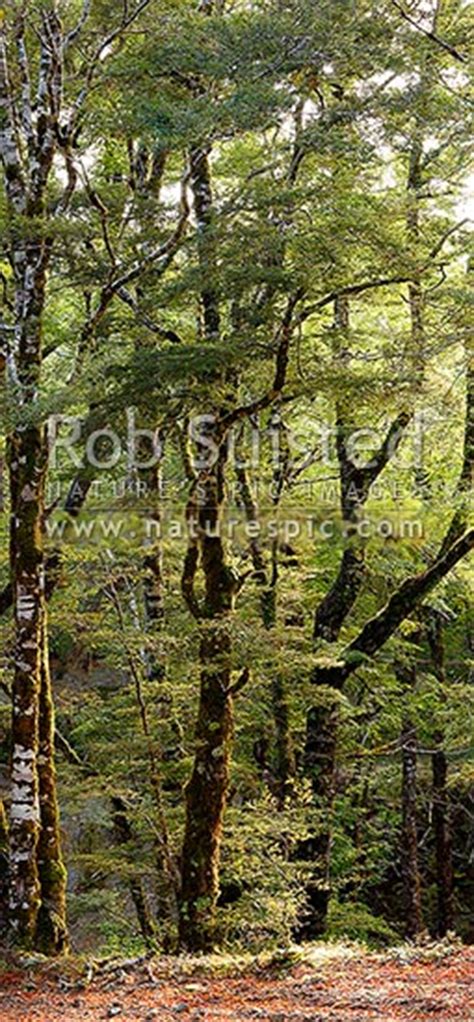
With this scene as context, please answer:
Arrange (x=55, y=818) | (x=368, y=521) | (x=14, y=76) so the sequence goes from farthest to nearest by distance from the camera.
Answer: (x=14, y=76) < (x=55, y=818) < (x=368, y=521)

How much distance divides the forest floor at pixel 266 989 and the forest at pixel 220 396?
1.90 ft

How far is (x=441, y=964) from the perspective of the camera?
19.5 feet

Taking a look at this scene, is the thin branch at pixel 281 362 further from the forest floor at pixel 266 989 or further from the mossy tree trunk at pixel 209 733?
the forest floor at pixel 266 989

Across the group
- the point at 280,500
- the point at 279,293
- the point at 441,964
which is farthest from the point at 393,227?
the point at 441,964

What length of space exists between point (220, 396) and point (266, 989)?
397cm

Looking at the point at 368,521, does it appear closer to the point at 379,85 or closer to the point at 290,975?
the point at 290,975

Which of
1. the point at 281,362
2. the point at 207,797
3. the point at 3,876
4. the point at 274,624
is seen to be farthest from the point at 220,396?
the point at 3,876

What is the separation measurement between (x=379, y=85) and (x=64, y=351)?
6508 mm

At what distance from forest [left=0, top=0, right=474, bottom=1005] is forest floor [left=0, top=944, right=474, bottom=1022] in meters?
0.58

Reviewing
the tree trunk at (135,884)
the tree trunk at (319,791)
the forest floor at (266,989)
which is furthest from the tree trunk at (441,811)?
the forest floor at (266,989)

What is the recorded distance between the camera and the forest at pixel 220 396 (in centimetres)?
698

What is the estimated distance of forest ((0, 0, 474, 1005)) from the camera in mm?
6984

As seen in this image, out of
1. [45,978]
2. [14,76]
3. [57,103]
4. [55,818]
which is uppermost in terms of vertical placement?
[14,76]

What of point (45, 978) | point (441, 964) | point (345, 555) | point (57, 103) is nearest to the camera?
point (441, 964)
